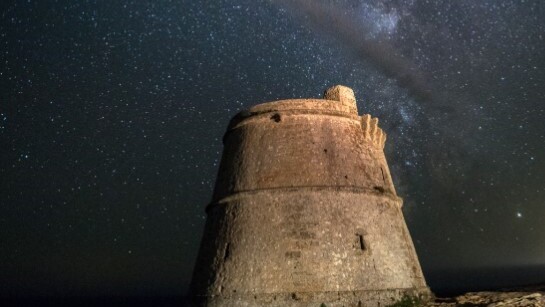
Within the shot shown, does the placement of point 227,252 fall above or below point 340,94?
below

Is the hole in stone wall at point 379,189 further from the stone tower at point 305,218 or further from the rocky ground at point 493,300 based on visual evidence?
the rocky ground at point 493,300

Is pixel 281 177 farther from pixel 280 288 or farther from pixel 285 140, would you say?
pixel 280 288

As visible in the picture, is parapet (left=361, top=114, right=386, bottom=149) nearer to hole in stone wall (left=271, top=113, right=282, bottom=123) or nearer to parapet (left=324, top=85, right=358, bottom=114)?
parapet (left=324, top=85, right=358, bottom=114)

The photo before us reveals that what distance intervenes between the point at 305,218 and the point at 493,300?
16.5 feet

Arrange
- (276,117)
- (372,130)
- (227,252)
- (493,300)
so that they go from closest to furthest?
(493,300) → (227,252) → (276,117) → (372,130)

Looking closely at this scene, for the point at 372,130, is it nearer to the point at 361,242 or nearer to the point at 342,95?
the point at 342,95

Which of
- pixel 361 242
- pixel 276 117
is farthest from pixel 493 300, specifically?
pixel 276 117

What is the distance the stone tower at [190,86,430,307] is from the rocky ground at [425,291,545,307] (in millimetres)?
666

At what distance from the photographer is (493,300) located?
358 inches

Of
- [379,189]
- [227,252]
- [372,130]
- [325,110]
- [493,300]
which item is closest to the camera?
[493,300]

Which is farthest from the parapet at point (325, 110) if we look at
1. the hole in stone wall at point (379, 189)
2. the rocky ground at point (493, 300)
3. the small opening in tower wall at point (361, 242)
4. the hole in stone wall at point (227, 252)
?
the rocky ground at point (493, 300)

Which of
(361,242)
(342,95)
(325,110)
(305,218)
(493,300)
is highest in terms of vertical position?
(342,95)

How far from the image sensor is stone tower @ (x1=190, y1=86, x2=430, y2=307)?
341 inches

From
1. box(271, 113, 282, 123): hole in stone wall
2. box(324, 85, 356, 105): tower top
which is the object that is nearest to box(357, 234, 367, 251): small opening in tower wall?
box(271, 113, 282, 123): hole in stone wall
